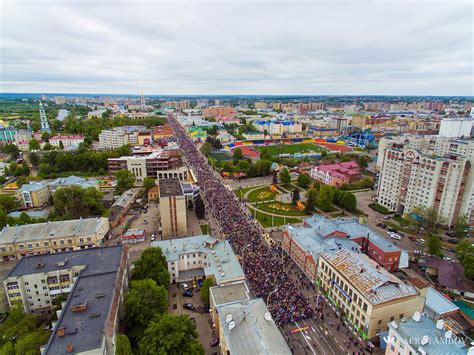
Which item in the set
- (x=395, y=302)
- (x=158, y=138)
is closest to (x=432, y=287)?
(x=395, y=302)

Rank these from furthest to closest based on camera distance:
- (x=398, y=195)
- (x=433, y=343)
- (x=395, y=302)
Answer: (x=398, y=195) < (x=395, y=302) < (x=433, y=343)

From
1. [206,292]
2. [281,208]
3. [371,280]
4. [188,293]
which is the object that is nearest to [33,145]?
[281,208]

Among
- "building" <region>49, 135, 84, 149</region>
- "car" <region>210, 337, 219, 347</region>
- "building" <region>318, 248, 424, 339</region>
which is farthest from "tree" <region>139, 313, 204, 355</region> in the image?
"building" <region>49, 135, 84, 149</region>

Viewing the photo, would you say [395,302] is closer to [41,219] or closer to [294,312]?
[294,312]

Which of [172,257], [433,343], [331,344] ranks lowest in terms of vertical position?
[331,344]

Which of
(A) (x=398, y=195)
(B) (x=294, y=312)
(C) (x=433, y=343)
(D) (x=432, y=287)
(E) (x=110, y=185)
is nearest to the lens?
(C) (x=433, y=343)

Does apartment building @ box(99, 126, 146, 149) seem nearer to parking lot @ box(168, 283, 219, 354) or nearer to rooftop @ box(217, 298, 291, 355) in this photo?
parking lot @ box(168, 283, 219, 354)

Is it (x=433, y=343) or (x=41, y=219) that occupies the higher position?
(x=433, y=343)

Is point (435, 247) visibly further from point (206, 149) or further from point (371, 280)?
point (206, 149)
